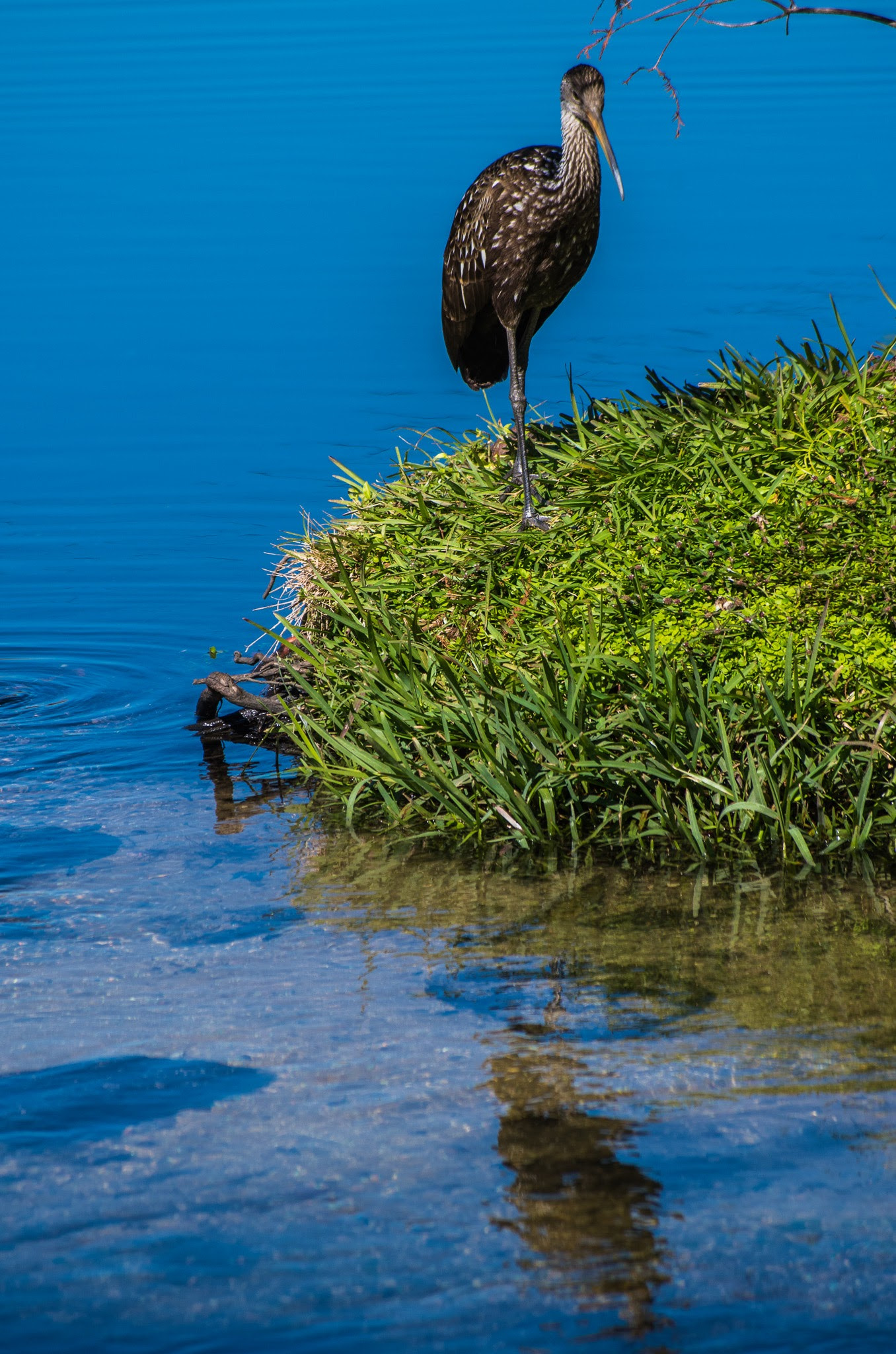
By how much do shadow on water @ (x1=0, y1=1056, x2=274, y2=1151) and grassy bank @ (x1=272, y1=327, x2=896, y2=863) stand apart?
1.56 m

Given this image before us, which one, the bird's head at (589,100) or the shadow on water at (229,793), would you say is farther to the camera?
the bird's head at (589,100)

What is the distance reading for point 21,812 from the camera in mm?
5172

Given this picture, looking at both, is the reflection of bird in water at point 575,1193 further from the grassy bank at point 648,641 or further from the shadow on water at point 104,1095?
the grassy bank at point 648,641

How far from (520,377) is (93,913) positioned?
9.91 feet

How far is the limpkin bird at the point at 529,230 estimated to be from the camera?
5758mm

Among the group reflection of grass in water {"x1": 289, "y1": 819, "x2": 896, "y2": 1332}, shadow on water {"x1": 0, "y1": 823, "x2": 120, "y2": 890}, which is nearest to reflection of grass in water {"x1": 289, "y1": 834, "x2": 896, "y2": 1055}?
reflection of grass in water {"x1": 289, "y1": 819, "x2": 896, "y2": 1332}

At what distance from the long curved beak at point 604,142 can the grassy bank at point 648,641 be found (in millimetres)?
852

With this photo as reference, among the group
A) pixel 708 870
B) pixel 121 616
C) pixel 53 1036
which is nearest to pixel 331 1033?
pixel 53 1036

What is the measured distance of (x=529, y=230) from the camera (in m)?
5.75

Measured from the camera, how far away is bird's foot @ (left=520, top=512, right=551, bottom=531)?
552 centimetres

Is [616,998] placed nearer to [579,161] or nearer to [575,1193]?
[575,1193]

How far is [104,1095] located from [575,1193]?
105 centimetres

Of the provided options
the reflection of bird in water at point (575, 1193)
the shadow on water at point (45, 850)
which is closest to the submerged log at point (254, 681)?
the shadow on water at point (45, 850)

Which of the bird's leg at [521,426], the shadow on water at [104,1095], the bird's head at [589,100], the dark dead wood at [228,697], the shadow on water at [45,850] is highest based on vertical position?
the bird's head at [589,100]
